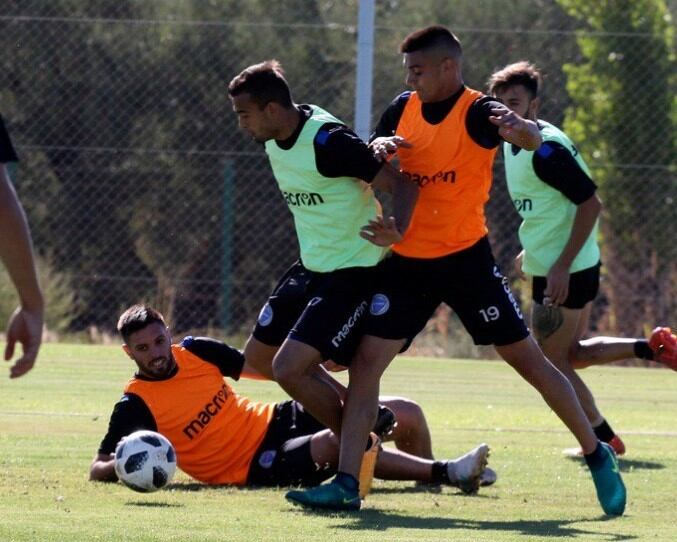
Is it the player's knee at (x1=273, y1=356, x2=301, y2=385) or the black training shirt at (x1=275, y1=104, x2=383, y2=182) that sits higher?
the black training shirt at (x1=275, y1=104, x2=383, y2=182)

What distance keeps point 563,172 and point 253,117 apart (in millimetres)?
1948

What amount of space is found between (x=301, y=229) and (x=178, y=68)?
569 inches

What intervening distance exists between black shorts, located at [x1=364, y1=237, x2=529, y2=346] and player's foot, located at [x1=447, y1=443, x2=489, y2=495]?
615 millimetres

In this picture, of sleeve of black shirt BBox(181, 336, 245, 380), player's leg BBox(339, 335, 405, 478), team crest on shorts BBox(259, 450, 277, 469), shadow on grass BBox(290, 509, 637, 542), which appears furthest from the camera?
sleeve of black shirt BBox(181, 336, 245, 380)

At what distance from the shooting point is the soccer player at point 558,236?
7598mm

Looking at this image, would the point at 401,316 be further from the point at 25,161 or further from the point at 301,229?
the point at 25,161

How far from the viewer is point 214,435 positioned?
6844 mm

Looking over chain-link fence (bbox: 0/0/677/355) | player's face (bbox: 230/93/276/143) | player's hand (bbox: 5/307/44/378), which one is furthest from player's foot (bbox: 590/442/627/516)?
chain-link fence (bbox: 0/0/677/355)

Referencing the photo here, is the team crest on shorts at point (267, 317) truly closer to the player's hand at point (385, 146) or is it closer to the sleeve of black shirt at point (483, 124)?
the player's hand at point (385, 146)

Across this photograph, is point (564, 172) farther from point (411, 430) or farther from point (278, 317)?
point (278, 317)

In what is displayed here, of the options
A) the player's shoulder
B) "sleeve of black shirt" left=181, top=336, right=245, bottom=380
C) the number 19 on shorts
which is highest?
the player's shoulder

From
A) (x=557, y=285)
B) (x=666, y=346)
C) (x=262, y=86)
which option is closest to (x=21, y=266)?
(x=262, y=86)

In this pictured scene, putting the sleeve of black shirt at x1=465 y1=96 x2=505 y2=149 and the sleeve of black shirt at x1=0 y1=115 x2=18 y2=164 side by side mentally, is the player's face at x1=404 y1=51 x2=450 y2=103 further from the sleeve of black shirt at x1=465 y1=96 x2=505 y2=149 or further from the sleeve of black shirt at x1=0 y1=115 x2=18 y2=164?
the sleeve of black shirt at x1=0 y1=115 x2=18 y2=164

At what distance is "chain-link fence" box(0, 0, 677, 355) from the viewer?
17.3 meters
